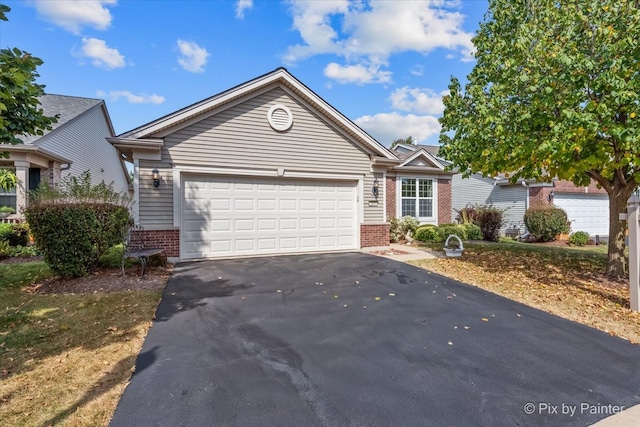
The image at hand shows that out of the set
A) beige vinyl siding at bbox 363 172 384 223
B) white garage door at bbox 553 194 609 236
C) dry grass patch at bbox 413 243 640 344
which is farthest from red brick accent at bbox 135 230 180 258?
white garage door at bbox 553 194 609 236

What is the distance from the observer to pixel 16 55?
4.04 metres

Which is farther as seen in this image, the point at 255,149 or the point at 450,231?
the point at 450,231

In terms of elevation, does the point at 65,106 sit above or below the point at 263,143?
above

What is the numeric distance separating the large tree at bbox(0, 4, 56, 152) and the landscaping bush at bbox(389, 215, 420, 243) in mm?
12084

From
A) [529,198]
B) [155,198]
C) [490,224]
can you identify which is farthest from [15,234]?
[529,198]

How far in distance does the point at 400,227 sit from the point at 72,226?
1174 centimetres

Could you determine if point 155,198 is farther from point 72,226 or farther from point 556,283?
point 556,283

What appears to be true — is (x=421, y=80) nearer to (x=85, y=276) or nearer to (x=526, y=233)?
(x=526, y=233)

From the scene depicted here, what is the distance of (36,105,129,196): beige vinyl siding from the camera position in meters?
13.3

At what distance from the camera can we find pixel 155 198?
8.67 metres

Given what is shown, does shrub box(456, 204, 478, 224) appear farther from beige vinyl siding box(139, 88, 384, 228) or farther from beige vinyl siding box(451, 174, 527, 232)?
beige vinyl siding box(139, 88, 384, 228)

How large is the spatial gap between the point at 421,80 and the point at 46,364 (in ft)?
63.4

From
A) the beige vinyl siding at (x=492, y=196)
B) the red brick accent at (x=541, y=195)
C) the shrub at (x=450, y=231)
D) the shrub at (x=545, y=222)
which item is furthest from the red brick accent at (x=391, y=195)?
the red brick accent at (x=541, y=195)

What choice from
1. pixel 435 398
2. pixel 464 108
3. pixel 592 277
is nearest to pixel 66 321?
pixel 435 398
